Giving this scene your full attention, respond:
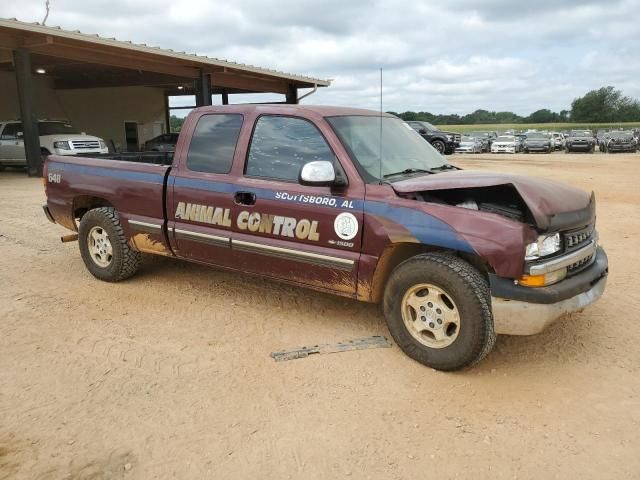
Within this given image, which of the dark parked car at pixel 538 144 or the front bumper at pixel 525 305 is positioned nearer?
the front bumper at pixel 525 305

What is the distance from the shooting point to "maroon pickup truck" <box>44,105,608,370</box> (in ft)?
10.7

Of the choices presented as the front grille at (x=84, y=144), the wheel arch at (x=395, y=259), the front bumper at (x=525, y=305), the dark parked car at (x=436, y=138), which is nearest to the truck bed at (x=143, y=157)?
the wheel arch at (x=395, y=259)

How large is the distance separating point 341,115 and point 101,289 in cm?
296

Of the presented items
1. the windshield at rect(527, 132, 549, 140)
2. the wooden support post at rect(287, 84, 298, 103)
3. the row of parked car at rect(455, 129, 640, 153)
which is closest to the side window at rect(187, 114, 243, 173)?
the wooden support post at rect(287, 84, 298, 103)

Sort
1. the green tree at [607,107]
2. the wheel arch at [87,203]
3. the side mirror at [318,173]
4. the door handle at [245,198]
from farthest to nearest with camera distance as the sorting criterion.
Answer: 1. the green tree at [607,107]
2. the wheel arch at [87,203]
3. the door handle at [245,198]
4. the side mirror at [318,173]

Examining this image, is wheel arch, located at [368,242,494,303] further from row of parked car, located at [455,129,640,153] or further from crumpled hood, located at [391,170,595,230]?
row of parked car, located at [455,129,640,153]

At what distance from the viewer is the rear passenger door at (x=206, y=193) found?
4414 mm

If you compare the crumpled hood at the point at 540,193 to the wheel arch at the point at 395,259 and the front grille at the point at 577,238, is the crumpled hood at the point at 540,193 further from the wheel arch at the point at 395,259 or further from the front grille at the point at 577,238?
the wheel arch at the point at 395,259

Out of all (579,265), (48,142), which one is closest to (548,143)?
(48,142)

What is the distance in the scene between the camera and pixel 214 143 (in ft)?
15.0

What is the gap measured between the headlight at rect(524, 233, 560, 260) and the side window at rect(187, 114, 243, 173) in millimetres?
2479

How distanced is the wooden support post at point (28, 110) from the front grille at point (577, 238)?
15.4 metres

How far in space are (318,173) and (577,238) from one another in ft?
6.04

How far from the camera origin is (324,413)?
9.98ft
